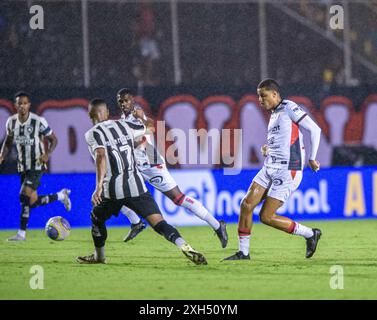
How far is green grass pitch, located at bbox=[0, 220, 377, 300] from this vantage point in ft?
27.1

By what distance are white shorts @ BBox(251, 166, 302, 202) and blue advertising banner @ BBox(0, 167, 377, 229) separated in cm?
534

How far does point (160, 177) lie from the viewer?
1207cm

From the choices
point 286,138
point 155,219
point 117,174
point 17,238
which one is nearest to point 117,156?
point 117,174

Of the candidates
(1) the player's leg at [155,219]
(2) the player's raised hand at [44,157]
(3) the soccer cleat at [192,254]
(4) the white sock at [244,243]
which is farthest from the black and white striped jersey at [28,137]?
(3) the soccer cleat at [192,254]

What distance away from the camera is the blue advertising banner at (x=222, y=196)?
606 inches

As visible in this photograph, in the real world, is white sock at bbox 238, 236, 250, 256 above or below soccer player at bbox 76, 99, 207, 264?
below

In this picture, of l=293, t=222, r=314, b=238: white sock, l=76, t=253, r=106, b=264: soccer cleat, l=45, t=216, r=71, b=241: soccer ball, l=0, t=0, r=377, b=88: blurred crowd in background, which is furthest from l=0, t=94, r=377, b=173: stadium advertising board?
l=293, t=222, r=314, b=238: white sock

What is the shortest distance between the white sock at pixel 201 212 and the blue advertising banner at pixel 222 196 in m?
3.80

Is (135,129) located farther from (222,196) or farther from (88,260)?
(222,196)

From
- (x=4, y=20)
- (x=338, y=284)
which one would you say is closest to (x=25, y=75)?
(x=4, y=20)

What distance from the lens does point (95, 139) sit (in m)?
9.76

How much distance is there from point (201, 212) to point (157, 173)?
0.91 m

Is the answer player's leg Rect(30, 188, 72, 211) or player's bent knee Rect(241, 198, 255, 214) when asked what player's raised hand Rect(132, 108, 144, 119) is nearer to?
player's bent knee Rect(241, 198, 255, 214)
